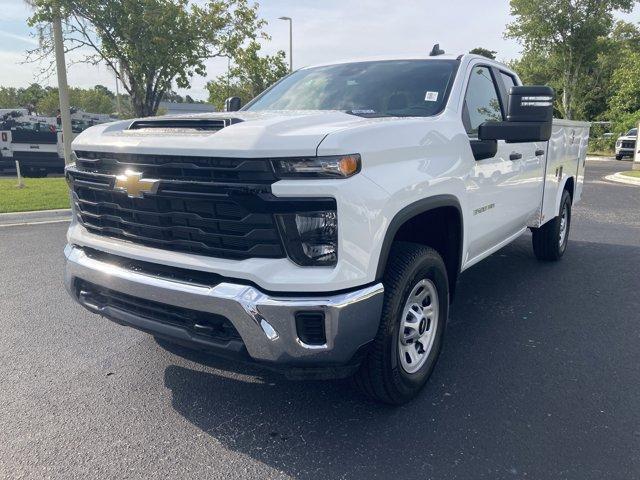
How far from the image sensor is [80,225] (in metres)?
3.35

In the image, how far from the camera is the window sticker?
358cm

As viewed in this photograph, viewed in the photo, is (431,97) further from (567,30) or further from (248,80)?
(567,30)

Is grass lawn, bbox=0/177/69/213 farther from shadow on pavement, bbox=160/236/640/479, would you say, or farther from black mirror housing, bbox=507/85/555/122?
black mirror housing, bbox=507/85/555/122

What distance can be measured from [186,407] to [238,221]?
1241 millimetres

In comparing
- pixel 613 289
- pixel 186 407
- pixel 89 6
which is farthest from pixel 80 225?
pixel 89 6

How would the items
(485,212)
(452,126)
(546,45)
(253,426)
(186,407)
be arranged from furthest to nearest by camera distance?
(546,45), (485,212), (452,126), (186,407), (253,426)

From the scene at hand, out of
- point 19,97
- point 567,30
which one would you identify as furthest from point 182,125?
point 19,97

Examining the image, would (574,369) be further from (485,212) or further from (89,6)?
(89,6)

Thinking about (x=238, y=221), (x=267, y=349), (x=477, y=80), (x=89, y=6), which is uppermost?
(x=89, y=6)

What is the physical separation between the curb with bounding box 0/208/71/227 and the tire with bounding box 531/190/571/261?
23.1 feet

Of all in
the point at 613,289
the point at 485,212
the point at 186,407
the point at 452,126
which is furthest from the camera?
the point at 613,289

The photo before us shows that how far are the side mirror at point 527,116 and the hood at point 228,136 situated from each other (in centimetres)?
86

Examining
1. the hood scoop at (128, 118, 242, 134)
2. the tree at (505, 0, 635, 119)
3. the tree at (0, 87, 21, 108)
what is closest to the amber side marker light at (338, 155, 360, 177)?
the hood scoop at (128, 118, 242, 134)

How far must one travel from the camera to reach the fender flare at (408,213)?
2.57 m
